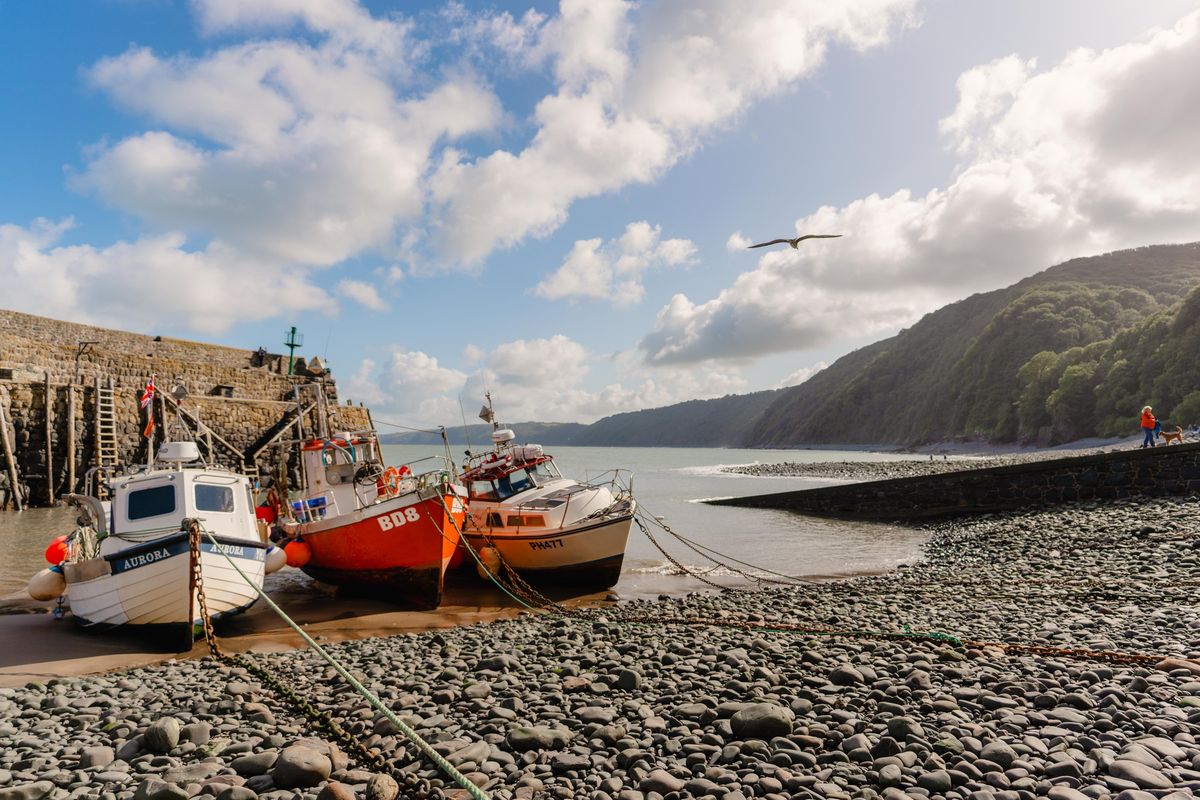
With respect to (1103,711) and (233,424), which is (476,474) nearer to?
(1103,711)

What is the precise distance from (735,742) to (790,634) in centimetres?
407

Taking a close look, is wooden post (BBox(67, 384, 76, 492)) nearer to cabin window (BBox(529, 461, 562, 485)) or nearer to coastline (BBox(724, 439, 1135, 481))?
cabin window (BBox(529, 461, 562, 485))

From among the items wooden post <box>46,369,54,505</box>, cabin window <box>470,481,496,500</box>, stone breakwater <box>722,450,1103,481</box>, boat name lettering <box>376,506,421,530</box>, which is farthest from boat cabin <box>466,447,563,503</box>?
stone breakwater <box>722,450,1103,481</box>

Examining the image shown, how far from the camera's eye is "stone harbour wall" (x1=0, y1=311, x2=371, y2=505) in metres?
30.8

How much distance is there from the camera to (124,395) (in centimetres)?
3472

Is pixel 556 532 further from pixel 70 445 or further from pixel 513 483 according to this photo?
pixel 70 445

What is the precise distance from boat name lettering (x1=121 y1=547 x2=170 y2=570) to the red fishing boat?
4.41 meters

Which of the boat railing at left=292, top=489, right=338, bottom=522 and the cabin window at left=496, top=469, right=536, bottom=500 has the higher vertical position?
the cabin window at left=496, top=469, right=536, bottom=500

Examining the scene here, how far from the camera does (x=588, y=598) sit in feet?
51.4

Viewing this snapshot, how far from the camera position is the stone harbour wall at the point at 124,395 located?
1214 inches

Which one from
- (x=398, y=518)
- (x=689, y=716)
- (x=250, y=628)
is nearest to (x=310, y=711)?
(x=689, y=716)

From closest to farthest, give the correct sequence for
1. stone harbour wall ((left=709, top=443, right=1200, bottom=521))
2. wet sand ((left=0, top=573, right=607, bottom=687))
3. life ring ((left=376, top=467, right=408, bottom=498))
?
wet sand ((left=0, top=573, right=607, bottom=687)), life ring ((left=376, top=467, right=408, bottom=498)), stone harbour wall ((left=709, top=443, right=1200, bottom=521))

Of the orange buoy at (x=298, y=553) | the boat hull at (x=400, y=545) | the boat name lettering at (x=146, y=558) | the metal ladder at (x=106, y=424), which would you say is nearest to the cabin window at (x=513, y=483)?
the boat hull at (x=400, y=545)

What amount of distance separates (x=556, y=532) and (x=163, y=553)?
797cm
